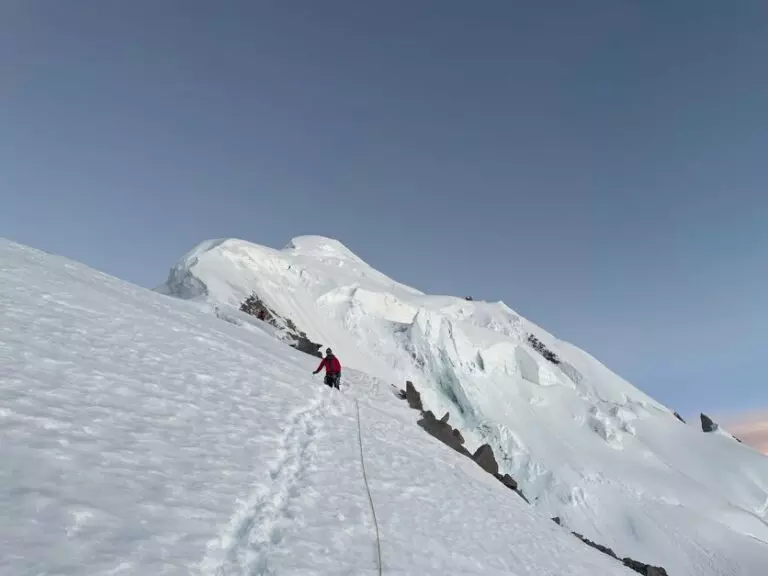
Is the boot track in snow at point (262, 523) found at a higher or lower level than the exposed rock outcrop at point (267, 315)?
lower

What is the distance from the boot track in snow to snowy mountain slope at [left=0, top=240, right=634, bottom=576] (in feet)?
0.08

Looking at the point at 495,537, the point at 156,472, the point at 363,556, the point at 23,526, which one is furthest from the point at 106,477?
the point at 495,537

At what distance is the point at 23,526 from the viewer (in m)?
4.66

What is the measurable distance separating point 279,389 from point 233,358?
1.90 meters

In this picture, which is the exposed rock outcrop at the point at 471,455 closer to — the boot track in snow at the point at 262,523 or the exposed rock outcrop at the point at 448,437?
the exposed rock outcrop at the point at 448,437

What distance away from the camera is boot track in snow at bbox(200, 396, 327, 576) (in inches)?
212

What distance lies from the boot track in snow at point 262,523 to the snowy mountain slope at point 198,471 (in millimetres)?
24

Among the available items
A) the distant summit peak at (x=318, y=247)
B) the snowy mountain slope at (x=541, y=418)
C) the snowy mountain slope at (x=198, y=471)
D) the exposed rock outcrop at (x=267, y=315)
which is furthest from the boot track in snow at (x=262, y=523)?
the distant summit peak at (x=318, y=247)

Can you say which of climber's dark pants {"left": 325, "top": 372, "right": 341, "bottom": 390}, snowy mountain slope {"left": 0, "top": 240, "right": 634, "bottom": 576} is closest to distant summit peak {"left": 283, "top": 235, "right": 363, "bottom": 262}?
climber's dark pants {"left": 325, "top": 372, "right": 341, "bottom": 390}

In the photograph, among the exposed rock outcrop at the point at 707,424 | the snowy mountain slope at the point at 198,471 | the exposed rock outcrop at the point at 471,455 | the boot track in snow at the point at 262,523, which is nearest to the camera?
the snowy mountain slope at the point at 198,471

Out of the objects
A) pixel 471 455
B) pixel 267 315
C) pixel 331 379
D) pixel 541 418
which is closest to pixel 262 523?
pixel 331 379

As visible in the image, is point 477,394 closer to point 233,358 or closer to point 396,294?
point 396,294

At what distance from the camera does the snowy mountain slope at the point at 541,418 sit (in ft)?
113

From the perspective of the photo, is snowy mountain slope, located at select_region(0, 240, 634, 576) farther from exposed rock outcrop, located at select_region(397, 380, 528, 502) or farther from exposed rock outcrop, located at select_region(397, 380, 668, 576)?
exposed rock outcrop, located at select_region(397, 380, 668, 576)
